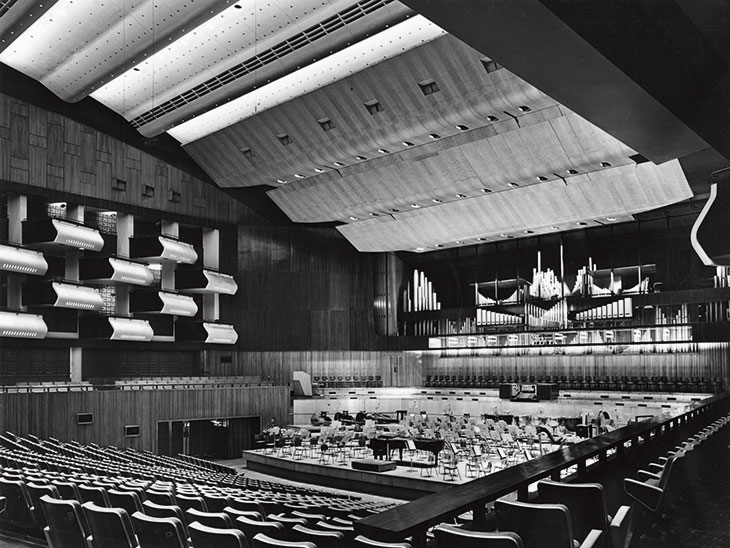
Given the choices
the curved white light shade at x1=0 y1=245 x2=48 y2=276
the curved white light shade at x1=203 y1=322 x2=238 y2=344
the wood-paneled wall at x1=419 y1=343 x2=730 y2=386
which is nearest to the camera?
the curved white light shade at x1=0 y1=245 x2=48 y2=276

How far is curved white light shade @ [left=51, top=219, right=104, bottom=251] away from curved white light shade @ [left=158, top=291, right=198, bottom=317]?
8.30ft

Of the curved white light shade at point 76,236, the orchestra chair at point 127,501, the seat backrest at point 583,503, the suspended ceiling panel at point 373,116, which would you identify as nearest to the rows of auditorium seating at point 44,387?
the curved white light shade at point 76,236

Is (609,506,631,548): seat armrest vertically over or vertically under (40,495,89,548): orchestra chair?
over

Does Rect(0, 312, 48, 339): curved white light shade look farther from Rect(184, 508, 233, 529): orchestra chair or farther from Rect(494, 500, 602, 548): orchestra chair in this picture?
Rect(494, 500, 602, 548): orchestra chair

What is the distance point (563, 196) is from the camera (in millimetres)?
18219

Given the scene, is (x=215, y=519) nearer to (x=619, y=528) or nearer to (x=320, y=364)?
(x=619, y=528)

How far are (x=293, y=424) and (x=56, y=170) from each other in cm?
971

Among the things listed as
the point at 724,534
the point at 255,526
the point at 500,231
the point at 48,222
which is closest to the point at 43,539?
the point at 255,526

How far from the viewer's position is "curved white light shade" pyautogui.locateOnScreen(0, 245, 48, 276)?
15.0m

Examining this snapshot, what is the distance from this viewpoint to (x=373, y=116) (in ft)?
51.7

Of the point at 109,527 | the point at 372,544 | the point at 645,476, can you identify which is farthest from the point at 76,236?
the point at 372,544

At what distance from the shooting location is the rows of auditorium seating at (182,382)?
1730cm

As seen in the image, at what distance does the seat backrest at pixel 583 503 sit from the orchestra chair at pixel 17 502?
14.8 feet

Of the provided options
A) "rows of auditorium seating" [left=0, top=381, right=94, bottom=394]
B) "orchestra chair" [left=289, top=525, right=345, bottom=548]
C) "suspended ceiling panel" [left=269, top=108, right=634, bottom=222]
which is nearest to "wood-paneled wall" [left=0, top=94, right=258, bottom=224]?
"suspended ceiling panel" [left=269, top=108, right=634, bottom=222]
